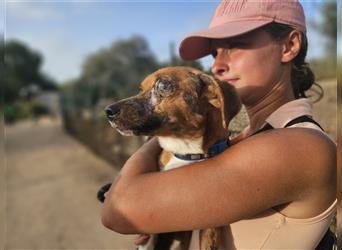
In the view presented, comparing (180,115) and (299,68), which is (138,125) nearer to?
(180,115)

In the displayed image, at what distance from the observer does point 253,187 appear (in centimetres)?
110

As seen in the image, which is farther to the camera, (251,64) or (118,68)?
(118,68)

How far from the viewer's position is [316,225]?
1165mm

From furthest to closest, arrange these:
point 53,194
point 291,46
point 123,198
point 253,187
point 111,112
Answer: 1. point 53,194
2. point 291,46
3. point 111,112
4. point 123,198
5. point 253,187

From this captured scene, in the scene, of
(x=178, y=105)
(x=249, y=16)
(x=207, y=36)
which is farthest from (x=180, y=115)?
(x=249, y=16)

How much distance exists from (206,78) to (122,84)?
4.58 feet

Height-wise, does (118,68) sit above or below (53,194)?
above

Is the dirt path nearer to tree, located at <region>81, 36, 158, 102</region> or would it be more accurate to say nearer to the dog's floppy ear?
the dog's floppy ear

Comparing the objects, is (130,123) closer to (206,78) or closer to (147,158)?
(147,158)

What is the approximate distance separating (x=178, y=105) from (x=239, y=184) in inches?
17.0

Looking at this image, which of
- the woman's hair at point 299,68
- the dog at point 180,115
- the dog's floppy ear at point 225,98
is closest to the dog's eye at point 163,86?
the dog at point 180,115

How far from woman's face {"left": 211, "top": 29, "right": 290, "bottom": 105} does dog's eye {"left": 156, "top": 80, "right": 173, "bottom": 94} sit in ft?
0.55

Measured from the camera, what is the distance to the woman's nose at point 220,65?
1.46m

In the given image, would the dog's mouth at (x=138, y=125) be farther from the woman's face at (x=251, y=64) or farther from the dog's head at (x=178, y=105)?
the woman's face at (x=251, y=64)
